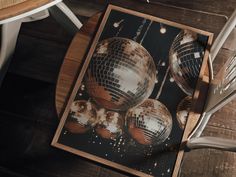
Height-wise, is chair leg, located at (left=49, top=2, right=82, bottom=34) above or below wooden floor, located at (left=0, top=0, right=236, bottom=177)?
above

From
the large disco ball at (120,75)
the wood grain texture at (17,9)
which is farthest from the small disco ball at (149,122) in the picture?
the wood grain texture at (17,9)

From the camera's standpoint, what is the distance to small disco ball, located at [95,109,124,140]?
28.0 inches

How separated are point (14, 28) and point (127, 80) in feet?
1.59

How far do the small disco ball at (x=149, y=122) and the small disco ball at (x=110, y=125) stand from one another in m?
0.02

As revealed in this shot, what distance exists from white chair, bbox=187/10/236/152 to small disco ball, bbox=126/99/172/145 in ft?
0.20

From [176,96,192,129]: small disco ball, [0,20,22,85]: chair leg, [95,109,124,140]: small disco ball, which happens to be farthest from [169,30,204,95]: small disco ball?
[0,20,22,85]: chair leg

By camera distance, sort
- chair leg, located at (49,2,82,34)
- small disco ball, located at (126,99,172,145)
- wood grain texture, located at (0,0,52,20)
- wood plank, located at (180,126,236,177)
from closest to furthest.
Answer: wood grain texture, located at (0,0,52,20)
small disco ball, located at (126,99,172,145)
chair leg, located at (49,2,82,34)
wood plank, located at (180,126,236,177)

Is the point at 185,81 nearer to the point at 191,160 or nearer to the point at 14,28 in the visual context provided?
the point at 191,160

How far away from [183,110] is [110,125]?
0.16m

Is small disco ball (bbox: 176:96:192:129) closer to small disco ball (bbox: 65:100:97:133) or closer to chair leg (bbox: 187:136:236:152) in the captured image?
chair leg (bbox: 187:136:236:152)

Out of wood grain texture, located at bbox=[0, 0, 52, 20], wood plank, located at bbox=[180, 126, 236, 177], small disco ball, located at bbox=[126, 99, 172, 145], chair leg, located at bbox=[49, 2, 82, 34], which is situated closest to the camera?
wood grain texture, located at bbox=[0, 0, 52, 20]

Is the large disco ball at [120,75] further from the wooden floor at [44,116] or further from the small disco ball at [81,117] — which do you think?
the wooden floor at [44,116]

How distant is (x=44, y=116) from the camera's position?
1143mm

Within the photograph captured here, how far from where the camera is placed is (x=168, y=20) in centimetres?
77
